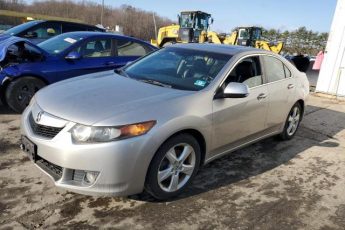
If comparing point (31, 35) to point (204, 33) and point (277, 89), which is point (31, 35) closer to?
point (277, 89)

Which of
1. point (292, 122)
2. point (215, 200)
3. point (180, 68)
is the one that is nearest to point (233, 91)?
point (180, 68)

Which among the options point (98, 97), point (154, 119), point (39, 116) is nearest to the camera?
point (154, 119)

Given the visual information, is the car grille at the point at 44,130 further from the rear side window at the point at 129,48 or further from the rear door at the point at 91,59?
the rear side window at the point at 129,48

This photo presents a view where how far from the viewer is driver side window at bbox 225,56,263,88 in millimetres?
4262

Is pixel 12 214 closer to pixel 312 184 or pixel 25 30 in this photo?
pixel 312 184

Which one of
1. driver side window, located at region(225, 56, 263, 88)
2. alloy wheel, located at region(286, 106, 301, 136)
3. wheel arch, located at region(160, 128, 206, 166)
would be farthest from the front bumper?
alloy wheel, located at region(286, 106, 301, 136)

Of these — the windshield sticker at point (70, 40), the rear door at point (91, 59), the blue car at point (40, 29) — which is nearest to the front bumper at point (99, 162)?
the rear door at point (91, 59)

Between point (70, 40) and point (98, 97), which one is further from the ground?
point (70, 40)

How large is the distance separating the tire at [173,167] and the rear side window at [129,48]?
12.9ft

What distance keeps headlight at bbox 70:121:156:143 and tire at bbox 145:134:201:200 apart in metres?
0.37

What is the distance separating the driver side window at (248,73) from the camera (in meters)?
4.26

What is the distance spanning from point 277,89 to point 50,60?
378 cm

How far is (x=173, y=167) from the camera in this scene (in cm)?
351

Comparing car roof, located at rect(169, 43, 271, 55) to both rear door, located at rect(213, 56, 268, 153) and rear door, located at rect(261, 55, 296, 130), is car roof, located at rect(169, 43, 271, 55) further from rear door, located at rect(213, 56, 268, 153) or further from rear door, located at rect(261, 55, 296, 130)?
rear door, located at rect(261, 55, 296, 130)
